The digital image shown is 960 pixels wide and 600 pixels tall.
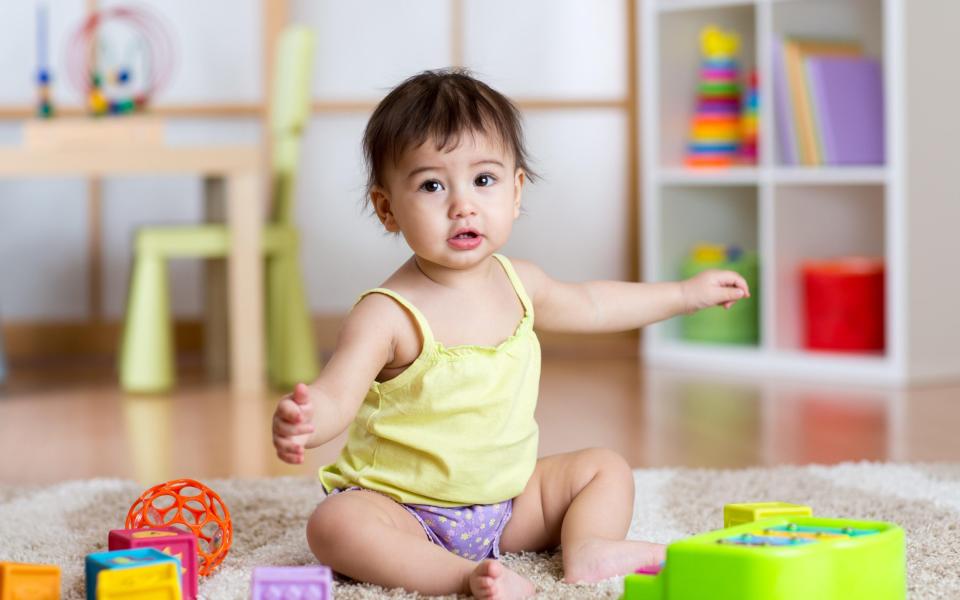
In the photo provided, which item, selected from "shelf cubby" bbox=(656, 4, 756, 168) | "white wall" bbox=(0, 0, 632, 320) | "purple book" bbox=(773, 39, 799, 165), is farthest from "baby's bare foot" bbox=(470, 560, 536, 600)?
"white wall" bbox=(0, 0, 632, 320)

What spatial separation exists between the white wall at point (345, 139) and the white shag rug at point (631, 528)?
1.58 m

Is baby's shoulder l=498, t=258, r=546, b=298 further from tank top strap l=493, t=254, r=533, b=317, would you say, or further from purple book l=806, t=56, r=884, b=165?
purple book l=806, t=56, r=884, b=165

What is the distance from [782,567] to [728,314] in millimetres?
1899

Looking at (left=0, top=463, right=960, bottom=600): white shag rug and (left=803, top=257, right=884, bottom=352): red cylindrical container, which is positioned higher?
(left=803, top=257, right=884, bottom=352): red cylindrical container

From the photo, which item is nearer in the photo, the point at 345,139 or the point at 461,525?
the point at 461,525

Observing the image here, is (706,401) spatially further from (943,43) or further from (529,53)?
(529,53)

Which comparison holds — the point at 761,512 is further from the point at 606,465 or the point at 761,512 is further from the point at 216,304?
the point at 216,304

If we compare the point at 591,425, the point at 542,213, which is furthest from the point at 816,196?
the point at 591,425

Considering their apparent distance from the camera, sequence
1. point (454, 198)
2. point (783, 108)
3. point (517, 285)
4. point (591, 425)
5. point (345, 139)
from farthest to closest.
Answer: point (345, 139) → point (783, 108) → point (591, 425) → point (517, 285) → point (454, 198)

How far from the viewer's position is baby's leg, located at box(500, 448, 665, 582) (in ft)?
3.31

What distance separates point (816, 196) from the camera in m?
2.59

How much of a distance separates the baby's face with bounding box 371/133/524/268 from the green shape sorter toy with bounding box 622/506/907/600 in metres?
0.29

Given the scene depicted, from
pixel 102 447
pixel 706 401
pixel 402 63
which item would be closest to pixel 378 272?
pixel 402 63

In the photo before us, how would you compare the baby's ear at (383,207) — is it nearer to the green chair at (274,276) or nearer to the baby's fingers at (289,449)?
the baby's fingers at (289,449)
